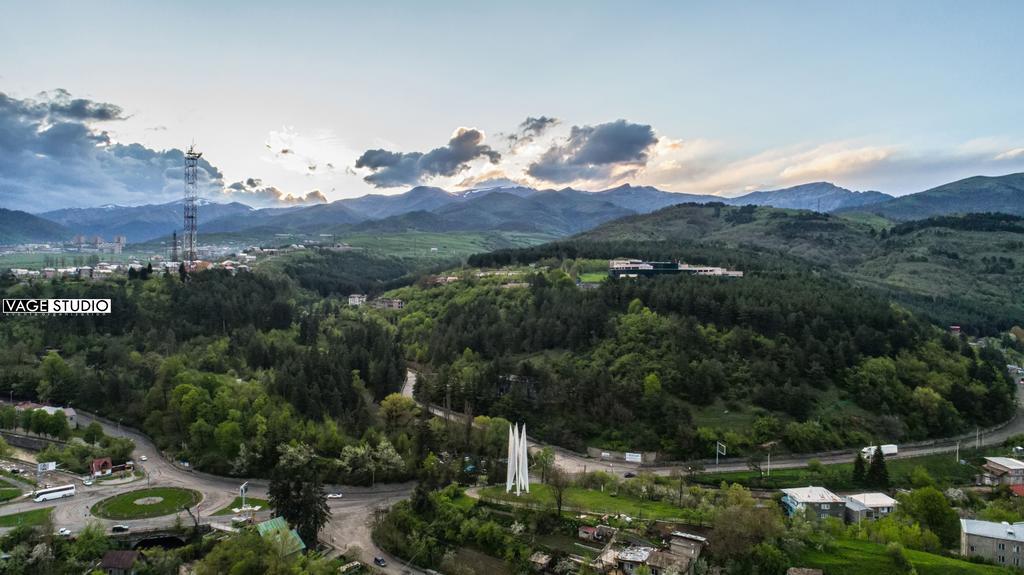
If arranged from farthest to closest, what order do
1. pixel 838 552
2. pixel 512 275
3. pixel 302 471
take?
pixel 512 275 < pixel 302 471 < pixel 838 552

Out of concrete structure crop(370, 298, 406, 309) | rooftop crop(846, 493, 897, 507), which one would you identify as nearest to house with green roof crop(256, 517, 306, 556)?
rooftop crop(846, 493, 897, 507)

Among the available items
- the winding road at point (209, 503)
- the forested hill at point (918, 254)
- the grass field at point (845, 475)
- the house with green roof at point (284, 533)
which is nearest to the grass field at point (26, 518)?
the winding road at point (209, 503)

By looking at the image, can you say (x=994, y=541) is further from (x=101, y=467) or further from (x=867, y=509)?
(x=101, y=467)

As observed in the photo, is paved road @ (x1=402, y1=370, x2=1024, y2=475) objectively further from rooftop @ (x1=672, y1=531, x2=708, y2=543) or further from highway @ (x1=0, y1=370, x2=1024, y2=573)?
rooftop @ (x1=672, y1=531, x2=708, y2=543)

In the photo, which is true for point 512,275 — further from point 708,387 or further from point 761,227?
point 761,227

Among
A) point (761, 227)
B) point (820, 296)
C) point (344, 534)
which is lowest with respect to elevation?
point (344, 534)

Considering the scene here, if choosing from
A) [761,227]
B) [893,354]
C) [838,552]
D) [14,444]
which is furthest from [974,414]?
[761,227]

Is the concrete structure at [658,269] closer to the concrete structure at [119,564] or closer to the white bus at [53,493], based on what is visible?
the white bus at [53,493]
